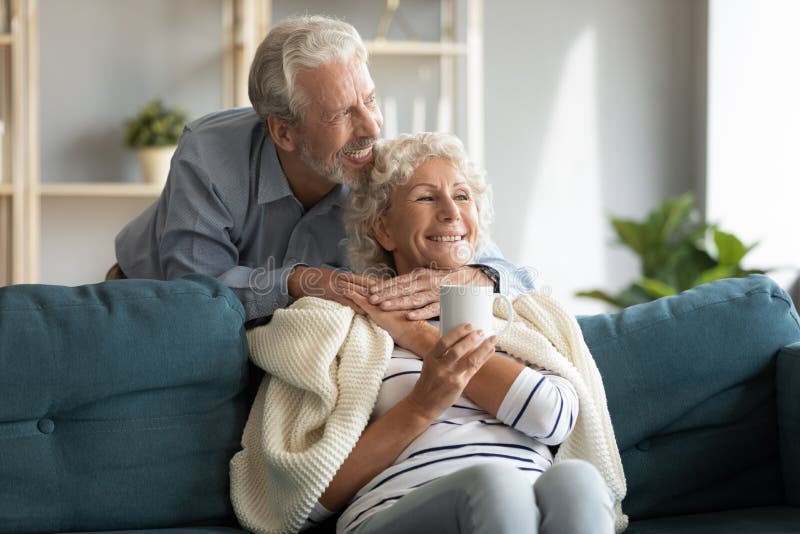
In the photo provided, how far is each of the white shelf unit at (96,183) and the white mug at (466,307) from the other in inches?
101

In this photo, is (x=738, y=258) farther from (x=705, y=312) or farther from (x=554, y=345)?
(x=554, y=345)

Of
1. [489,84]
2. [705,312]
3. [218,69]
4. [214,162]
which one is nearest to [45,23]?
[218,69]

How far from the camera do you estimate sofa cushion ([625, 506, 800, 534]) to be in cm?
176

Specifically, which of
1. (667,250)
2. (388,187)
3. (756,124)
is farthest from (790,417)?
(756,124)

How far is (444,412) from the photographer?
5.67ft

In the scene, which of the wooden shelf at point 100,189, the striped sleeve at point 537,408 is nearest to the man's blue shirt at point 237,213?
the striped sleeve at point 537,408

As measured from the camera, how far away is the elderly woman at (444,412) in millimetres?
1426

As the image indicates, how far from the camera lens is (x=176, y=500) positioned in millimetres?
1765

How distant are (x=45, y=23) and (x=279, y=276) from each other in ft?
8.54

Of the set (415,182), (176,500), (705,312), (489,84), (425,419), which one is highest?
(489,84)

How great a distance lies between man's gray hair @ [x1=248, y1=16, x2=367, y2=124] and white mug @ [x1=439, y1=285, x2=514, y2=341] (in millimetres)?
812

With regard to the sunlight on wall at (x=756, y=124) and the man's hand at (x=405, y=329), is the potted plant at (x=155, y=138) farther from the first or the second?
the sunlight on wall at (x=756, y=124)

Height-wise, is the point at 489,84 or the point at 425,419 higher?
the point at 489,84

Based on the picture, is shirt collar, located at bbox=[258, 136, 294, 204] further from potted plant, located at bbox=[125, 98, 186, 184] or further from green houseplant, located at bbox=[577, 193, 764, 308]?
green houseplant, located at bbox=[577, 193, 764, 308]
